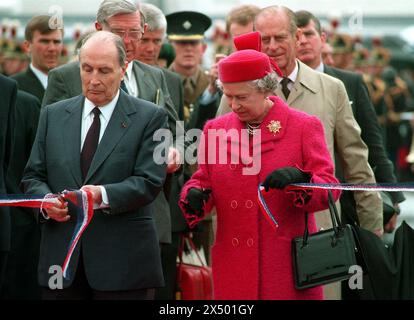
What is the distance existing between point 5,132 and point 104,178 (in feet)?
2.63

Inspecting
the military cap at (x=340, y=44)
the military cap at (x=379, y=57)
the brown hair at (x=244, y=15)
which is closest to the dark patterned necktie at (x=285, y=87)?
the brown hair at (x=244, y=15)

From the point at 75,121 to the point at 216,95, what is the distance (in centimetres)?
249

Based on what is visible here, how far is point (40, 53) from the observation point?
9.73 metres

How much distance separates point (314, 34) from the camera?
905 cm

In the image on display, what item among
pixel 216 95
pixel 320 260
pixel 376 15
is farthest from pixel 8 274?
pixel 376 15

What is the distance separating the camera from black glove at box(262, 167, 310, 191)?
6141 mm

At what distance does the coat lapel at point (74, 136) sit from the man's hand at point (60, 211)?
187 mm

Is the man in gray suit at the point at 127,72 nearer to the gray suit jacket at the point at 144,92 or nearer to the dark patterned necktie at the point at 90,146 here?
the gray suit jacket at the point at 144,92

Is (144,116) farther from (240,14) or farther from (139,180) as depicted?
(240,14)

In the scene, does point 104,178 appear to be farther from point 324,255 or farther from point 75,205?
point 324,255

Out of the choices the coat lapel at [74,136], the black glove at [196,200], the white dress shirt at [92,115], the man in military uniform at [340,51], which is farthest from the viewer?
the man in military uniform at [340,51]

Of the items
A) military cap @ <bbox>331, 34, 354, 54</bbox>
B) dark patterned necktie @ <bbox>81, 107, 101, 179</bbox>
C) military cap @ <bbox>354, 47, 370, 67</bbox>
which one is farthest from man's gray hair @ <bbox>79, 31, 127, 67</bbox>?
military cap @ <bbox>354, 47, 370, 67</bbox>

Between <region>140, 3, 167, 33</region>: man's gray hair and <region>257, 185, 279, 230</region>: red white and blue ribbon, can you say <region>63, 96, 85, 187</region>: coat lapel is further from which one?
<region>140, 3, 167, 33</region>: man's gray hair

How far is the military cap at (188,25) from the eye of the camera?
10.6 m
